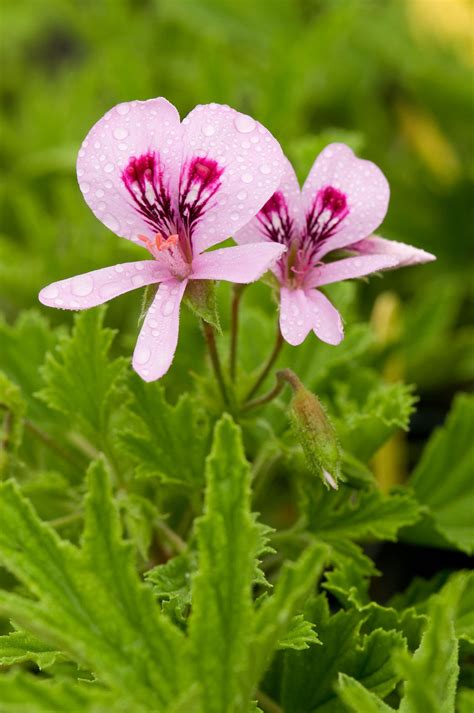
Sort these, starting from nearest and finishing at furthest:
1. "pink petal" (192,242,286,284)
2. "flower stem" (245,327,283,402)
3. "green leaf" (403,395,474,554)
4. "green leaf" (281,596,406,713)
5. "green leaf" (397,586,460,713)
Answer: "green leaf" (397,586,460,713), "pink petal" (192,242,286,284), "green leaf" (281,596,406,713), "flower stem" (245,327,283,402), "green leaf" (403,395,474,554)

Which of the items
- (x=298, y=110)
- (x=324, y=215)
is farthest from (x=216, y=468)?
(x=298, y=110)

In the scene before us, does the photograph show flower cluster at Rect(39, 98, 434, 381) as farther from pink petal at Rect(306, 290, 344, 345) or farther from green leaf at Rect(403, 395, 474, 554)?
green leaf at Rect(403, 395, 474, 554)

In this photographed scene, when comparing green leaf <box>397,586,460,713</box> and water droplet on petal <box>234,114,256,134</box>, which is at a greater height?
water droplet on petal <box>234,114,256,134</box>

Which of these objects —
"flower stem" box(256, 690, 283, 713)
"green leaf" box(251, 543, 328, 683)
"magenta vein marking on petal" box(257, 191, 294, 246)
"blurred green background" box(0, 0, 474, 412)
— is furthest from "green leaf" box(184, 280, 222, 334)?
"blurred green background" box(0, 0, 474, 412)

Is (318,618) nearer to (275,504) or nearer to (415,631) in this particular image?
(415,631)

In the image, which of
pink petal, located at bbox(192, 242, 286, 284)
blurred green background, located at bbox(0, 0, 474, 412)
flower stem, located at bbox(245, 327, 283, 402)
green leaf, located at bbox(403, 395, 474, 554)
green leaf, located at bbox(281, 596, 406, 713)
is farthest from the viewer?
blurred green background, located at bbox(0, 0, 474, 412)

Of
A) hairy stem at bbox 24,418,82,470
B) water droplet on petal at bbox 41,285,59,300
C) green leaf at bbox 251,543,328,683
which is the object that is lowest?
green leaf at bbox 251,543,328,683

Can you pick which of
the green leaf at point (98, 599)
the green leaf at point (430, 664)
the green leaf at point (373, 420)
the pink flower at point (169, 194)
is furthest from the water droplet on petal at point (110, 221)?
the green leaf at point (430, 664)
